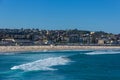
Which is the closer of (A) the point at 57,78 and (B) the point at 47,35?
(A) the point at 57,78

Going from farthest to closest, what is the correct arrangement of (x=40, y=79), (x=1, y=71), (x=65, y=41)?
(x=65, y=41) < (x=1, y=71) < (x=40, y=79)

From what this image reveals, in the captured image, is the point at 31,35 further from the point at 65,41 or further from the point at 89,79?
the point at 89,79

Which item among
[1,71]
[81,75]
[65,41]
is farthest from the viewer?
[65,41]

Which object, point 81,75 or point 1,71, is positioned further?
point 1,71

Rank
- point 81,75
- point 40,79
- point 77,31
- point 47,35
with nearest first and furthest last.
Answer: point 40,79
point 81,75
point 47,35
point 77,31

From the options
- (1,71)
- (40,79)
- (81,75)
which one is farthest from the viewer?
(1,71)

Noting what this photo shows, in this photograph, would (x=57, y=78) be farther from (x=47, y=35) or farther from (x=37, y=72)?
(x=47, y=35)

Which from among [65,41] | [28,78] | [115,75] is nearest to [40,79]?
[28,78]

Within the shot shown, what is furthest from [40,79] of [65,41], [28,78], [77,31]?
[77,31]

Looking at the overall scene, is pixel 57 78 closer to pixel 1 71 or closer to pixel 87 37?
pixel 1 71
